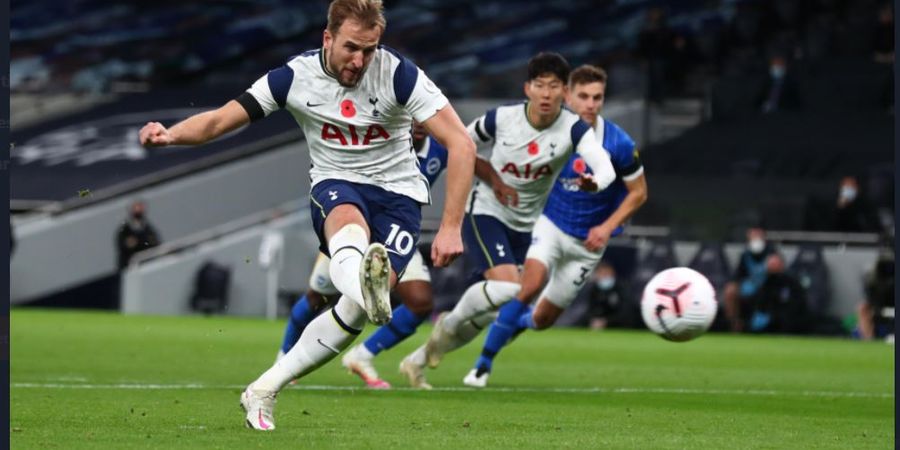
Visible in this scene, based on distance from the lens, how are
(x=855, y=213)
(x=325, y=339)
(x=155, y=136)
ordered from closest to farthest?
1. (x=155, y=136)
2. (x=325, y=339)
3. (x=855, y=213)

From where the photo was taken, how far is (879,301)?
829 inches

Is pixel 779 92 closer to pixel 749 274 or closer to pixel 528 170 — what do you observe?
pixel 749 274

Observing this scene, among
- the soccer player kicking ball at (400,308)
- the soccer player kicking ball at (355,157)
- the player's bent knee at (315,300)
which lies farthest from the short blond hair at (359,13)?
the player's bent knee at (315,300)

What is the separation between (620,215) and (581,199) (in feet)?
2.43

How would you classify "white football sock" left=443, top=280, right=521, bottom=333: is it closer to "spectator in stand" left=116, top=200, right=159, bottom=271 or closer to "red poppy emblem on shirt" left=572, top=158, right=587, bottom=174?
"red poppy emblem on shirt" left=572, top=158, right=587, bottom=174

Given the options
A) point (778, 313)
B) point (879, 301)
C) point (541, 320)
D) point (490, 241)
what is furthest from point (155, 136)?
point (778, 313)

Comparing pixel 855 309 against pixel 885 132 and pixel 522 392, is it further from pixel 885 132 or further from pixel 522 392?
pixel 522 392

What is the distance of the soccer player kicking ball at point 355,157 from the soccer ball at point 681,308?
2595 millimetres

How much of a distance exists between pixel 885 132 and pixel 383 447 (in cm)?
1784

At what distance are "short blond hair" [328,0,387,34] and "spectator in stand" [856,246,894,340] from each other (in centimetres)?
1429

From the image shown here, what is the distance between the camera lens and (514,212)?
11.9m

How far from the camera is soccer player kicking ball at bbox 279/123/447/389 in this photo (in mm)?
10930

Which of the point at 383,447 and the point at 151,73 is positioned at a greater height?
the point at 151,73

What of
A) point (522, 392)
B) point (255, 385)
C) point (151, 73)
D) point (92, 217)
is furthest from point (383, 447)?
point (151, 73)
